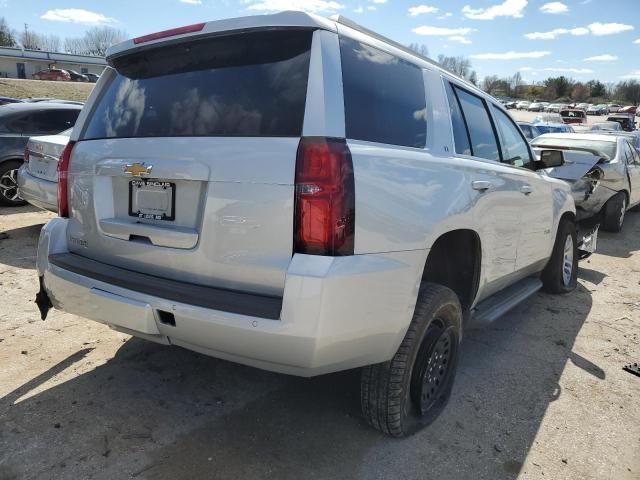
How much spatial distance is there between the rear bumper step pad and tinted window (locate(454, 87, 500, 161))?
189 cm

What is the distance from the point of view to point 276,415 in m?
2.92

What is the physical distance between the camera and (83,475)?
92.0 inches

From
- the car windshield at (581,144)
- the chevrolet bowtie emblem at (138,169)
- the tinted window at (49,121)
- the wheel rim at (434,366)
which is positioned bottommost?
the wheel rim at (434,366)

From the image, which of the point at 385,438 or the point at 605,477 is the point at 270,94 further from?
the point at 605,477

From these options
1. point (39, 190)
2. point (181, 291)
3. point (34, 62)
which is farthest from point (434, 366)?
point (34, 62)

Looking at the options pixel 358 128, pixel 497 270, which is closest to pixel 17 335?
pixel 358 128

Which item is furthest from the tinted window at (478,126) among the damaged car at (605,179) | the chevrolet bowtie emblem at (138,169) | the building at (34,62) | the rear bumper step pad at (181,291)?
the building at (34,62)

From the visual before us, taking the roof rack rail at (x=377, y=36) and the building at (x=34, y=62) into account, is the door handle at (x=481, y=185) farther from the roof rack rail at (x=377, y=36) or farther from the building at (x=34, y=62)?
the building at (x=34, y=62)

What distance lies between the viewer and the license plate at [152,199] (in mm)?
2410

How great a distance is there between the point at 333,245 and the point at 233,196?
0.50 meters

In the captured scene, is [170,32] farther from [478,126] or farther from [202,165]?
[478,126]

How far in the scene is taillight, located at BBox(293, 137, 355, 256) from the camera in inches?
81.6

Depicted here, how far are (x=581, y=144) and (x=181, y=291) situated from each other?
Answer: 913 centimetres

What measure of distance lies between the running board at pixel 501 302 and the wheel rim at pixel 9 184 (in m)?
7.58
